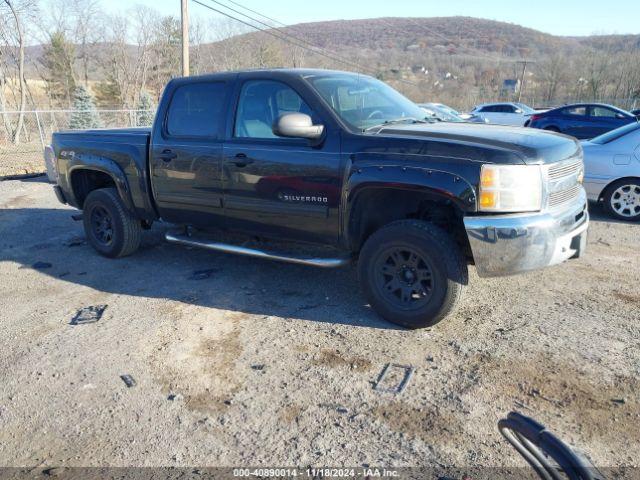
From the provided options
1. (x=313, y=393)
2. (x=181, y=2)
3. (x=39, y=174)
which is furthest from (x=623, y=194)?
(x=181, y=2)

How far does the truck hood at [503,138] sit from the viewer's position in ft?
11.4

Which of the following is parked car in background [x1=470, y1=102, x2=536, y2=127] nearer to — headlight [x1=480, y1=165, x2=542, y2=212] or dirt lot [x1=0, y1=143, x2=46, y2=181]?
dirt lot [x1=0, y1=143, x2=46, y2=181]

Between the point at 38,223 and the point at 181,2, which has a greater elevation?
the point at 181,2

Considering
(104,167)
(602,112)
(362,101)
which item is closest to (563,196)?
(362,101)

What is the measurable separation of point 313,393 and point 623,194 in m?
5.98

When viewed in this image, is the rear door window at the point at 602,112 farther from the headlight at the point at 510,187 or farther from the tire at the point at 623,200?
the headlight at the point at 510,187

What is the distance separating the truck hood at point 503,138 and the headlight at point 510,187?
A: 93 millimetres

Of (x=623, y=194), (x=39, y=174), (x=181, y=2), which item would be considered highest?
(x=181, y=2)

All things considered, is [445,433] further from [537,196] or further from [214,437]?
[537,196]

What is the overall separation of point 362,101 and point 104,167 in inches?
118

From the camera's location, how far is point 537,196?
349 cm

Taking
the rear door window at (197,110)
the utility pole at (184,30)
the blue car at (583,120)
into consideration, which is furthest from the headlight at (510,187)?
the utility pole at (184,30)

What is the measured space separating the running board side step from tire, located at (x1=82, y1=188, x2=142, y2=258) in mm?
661

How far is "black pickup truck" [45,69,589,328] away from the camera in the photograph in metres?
3.48
